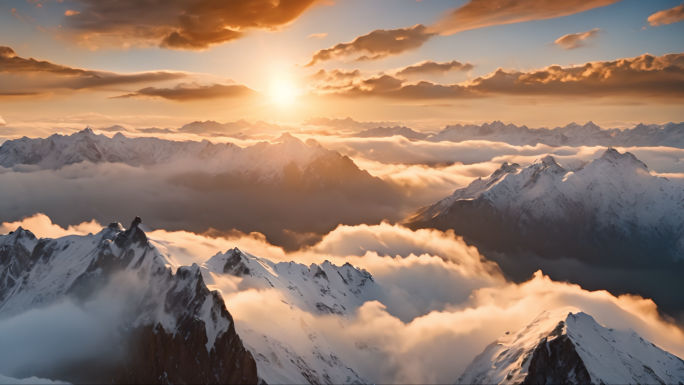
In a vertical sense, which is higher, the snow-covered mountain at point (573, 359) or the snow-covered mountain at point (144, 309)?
the snow-covered mountain at point (144, 309)

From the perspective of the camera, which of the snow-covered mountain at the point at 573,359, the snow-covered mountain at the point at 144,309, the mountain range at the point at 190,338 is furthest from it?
the snow-covered mountain at the point at 573,359

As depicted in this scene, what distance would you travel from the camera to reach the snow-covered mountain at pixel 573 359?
6161 inches

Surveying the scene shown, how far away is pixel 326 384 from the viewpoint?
553 feet

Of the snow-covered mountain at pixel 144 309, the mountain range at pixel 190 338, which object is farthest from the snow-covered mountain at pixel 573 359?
the snow-covered mountain at pixel 144 309

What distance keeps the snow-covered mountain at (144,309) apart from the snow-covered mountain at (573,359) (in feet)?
341

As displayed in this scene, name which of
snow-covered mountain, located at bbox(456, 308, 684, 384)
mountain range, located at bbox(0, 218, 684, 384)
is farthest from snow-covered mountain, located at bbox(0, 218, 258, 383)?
snow-covered mountain, located at bbox(456, 308, 684, 384)

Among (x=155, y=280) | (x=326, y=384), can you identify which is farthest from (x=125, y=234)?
(x=326, y=384)

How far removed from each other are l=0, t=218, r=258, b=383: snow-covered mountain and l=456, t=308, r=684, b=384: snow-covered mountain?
341ft

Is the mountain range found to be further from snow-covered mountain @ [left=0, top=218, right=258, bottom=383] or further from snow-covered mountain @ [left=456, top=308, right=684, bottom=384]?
A: snow-covered mountain @ [left=456, top=308, right=684, bottom=384]

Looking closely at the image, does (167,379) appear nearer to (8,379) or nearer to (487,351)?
(8,379)

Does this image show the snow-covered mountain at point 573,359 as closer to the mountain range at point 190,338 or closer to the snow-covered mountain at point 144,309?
the mountain range at point 190,338

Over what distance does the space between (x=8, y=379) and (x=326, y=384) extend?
4116 inches

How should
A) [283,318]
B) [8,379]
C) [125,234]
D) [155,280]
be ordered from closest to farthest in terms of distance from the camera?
1. [8,379]
2. [155,280]
3. [125,234]
4. [283,318]

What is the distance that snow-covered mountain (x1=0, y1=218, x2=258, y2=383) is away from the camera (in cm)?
13788
